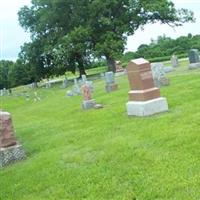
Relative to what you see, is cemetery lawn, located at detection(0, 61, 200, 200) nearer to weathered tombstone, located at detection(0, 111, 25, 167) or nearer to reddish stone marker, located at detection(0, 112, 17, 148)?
weathered tombstone, located at detection(0, 111, 25, 167)

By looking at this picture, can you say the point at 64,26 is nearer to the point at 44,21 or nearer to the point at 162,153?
the point at 44,21

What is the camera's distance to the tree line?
140 feet

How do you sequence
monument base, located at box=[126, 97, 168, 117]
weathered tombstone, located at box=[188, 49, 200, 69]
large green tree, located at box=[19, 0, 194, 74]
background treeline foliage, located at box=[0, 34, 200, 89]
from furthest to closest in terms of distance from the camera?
background treeline foliage, located at box=[0, 34, 200, 89]
large green tree, located at box=[19, 0, 194, 74]
weathered tombstone, located at box=[188, 49, 200, 69]
monument base, located at box=[126, 97, 168, 117]

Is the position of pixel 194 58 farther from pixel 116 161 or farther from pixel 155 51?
pixel 155 51

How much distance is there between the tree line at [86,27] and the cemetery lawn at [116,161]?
29.8 meters

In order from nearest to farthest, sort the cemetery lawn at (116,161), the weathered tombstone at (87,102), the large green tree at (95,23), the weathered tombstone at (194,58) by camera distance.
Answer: the cemetery lawn at (116,161) → the weathered tombstone at (87,102) → the weathered tombstone at (194,58) → the large green tree at (95,23)

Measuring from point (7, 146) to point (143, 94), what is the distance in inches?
164

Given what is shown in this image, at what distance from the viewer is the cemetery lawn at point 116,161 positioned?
6.56 meters

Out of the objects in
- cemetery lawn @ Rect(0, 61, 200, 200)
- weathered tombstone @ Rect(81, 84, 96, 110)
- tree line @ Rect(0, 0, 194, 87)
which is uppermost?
tree line @ Rect(0, 0, 194, 87)

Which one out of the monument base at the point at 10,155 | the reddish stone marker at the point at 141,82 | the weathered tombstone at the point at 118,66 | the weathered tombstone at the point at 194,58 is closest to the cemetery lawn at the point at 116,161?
the monument base at the point at 10,155

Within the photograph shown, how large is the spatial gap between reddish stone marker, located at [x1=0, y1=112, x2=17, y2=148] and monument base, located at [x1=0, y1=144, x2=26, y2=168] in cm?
12

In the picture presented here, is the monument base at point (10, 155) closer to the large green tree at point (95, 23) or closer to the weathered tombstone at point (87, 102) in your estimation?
the weathered tombstone at point (87, 102)

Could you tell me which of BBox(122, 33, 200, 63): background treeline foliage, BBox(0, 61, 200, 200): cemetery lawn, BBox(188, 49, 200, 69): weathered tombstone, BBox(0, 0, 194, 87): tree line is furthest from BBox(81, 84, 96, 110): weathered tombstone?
BBox(122, 33, 200, 63): background treeline foliage

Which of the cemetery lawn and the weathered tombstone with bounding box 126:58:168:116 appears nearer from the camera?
the cemetery lawn
